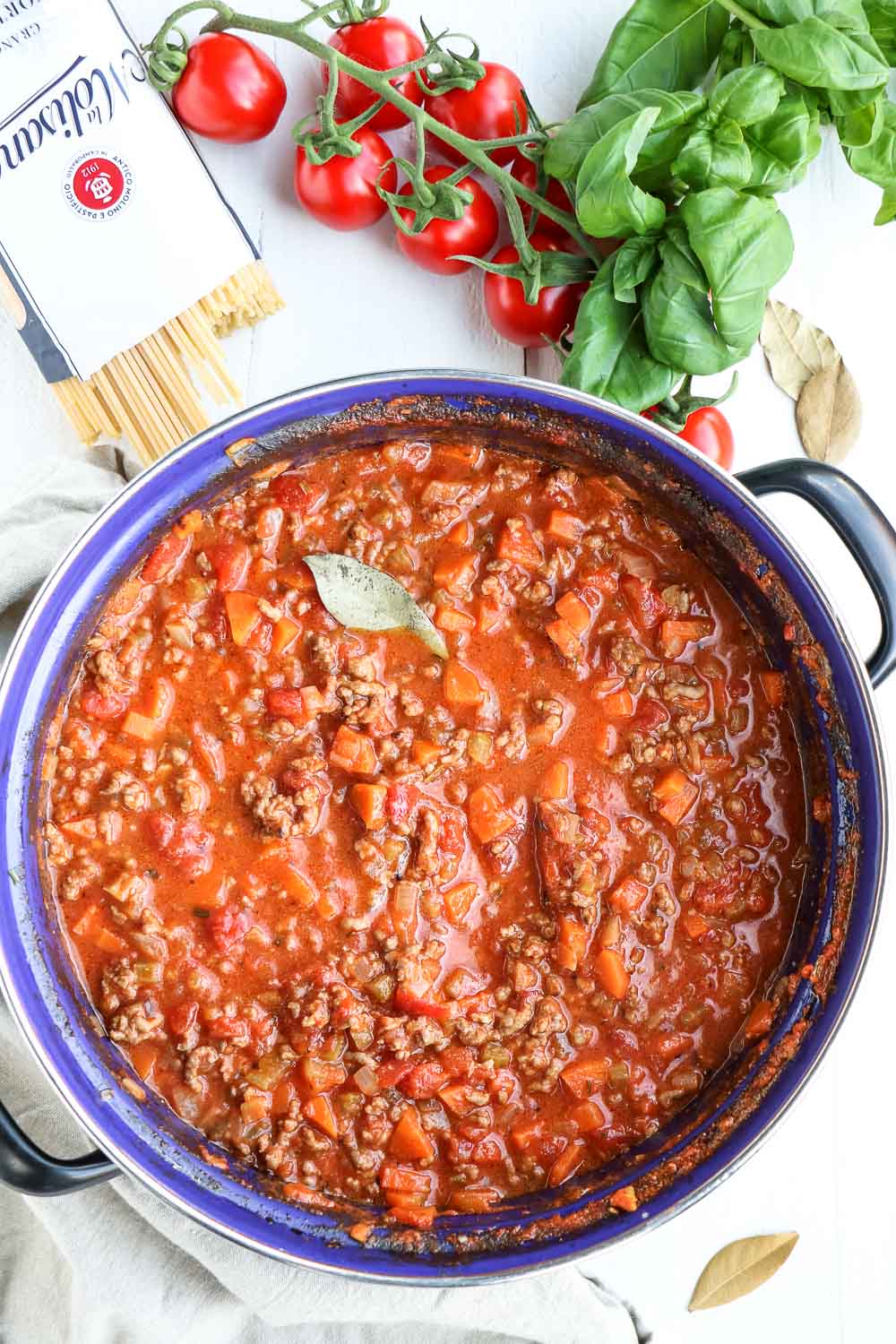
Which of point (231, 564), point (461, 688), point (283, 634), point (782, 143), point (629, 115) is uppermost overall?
point (629, 115)

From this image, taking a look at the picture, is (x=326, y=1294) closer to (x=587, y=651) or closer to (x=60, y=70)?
(x=587, y=651)

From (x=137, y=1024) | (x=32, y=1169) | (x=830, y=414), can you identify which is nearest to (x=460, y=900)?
(x=137, y=1024)

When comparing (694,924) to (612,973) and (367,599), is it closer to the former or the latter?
(612,973)

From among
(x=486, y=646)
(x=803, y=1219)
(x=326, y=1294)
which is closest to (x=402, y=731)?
(x=486, y=646)

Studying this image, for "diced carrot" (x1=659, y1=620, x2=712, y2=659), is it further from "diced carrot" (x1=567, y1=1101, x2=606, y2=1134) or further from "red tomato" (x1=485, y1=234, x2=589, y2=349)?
"diced carrot" (x1=567, y1=1101, x2=606, y2=1134)

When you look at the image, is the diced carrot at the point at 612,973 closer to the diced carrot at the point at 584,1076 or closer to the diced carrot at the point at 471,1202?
the diced carrot at the point at 584,1076

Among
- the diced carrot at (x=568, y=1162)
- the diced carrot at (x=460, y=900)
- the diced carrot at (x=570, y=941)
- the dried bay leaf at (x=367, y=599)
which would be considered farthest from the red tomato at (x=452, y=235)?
the diced carrot at (x=568, y=1162)
